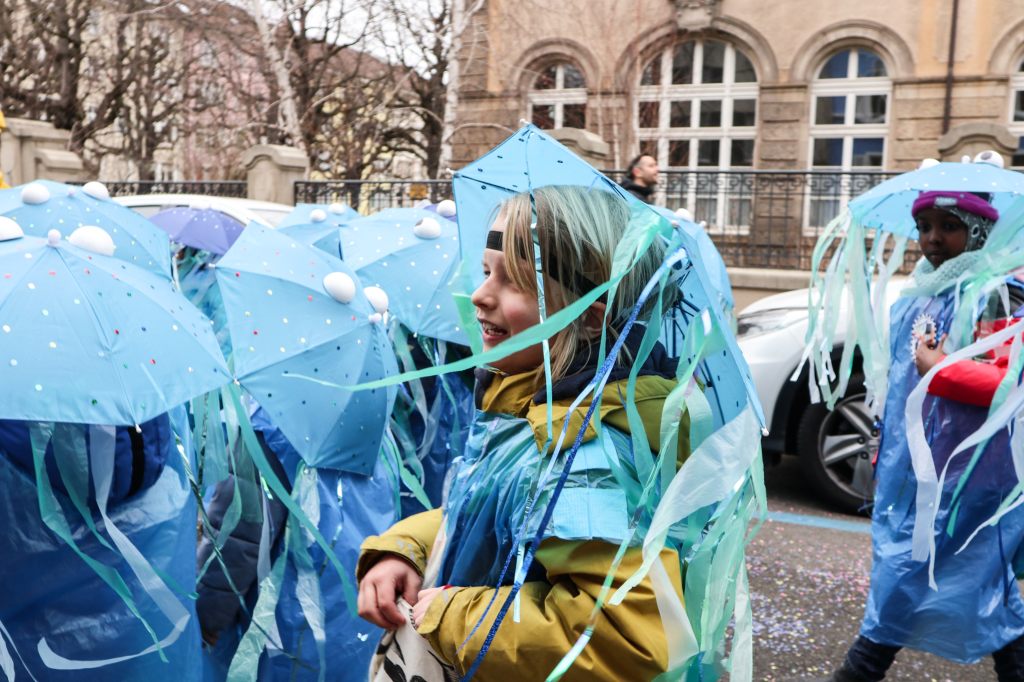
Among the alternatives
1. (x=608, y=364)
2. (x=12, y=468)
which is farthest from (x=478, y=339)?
(x=12, y=468)

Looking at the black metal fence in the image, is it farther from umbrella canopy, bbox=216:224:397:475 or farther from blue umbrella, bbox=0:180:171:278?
umbrella canopy, bbox=216:224:397:475

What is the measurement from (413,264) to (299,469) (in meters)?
1.35

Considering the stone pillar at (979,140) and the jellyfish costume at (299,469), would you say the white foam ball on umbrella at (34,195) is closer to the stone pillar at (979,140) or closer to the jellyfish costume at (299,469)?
the jellyfish costume at (299,469)

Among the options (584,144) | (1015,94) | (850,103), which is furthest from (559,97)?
(1015,94)

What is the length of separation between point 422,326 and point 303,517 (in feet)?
4.13

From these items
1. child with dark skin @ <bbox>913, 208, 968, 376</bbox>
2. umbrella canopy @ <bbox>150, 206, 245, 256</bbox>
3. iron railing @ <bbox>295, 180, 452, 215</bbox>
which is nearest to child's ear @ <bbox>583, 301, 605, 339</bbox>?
child with dark skin @ <bbox>913, 208, 968, 376</bbox>

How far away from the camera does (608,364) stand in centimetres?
143

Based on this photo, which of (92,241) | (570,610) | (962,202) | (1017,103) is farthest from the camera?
(1017,103)

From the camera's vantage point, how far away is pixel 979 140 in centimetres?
1098

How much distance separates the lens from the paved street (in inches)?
147

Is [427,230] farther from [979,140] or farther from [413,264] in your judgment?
[979,140]

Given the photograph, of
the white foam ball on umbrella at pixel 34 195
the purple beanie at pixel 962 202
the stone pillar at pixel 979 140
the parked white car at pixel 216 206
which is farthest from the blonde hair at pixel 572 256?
the stone pillar at pixel 979 140

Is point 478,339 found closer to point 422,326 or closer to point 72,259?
point 72,259

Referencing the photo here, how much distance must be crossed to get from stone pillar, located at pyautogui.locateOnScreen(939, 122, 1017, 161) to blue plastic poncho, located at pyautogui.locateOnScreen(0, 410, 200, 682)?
34.7 ft
